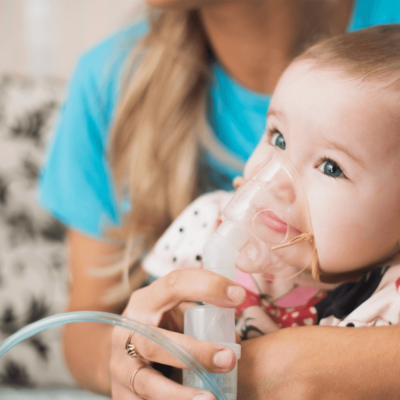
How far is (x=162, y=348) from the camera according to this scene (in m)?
0.45

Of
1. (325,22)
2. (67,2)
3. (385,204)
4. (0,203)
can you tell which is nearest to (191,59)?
(325,22)

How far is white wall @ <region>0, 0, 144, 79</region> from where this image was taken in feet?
5.94

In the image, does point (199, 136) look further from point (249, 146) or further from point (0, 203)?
point (0, 203)

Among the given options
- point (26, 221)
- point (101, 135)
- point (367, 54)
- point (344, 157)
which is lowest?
point (26, 221)

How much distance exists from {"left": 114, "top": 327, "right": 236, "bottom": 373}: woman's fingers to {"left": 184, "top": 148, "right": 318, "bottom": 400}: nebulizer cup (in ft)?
0.06

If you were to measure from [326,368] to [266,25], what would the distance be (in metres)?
0.76

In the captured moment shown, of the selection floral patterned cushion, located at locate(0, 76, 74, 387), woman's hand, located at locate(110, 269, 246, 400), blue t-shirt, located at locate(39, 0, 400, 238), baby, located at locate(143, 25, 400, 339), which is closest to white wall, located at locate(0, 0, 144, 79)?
floral patterned cushion, located at locate(0, 76, 74, 387)

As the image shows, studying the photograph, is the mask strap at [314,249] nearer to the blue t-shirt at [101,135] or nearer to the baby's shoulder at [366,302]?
the baby's shoulder at [366,302]

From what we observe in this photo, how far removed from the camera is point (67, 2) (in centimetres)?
182

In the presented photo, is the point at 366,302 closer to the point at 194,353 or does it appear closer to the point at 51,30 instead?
the point at 194,353

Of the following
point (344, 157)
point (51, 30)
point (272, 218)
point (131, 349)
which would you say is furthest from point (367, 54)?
point (51, 30)

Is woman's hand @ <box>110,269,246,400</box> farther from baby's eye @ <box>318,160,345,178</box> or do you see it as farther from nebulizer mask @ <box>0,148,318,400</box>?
baby's eye @ <box>318,160,345,178</box>

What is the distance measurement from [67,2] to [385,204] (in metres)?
1.76

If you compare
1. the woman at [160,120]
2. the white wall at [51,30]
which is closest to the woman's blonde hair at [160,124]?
the woman at [160,120]
